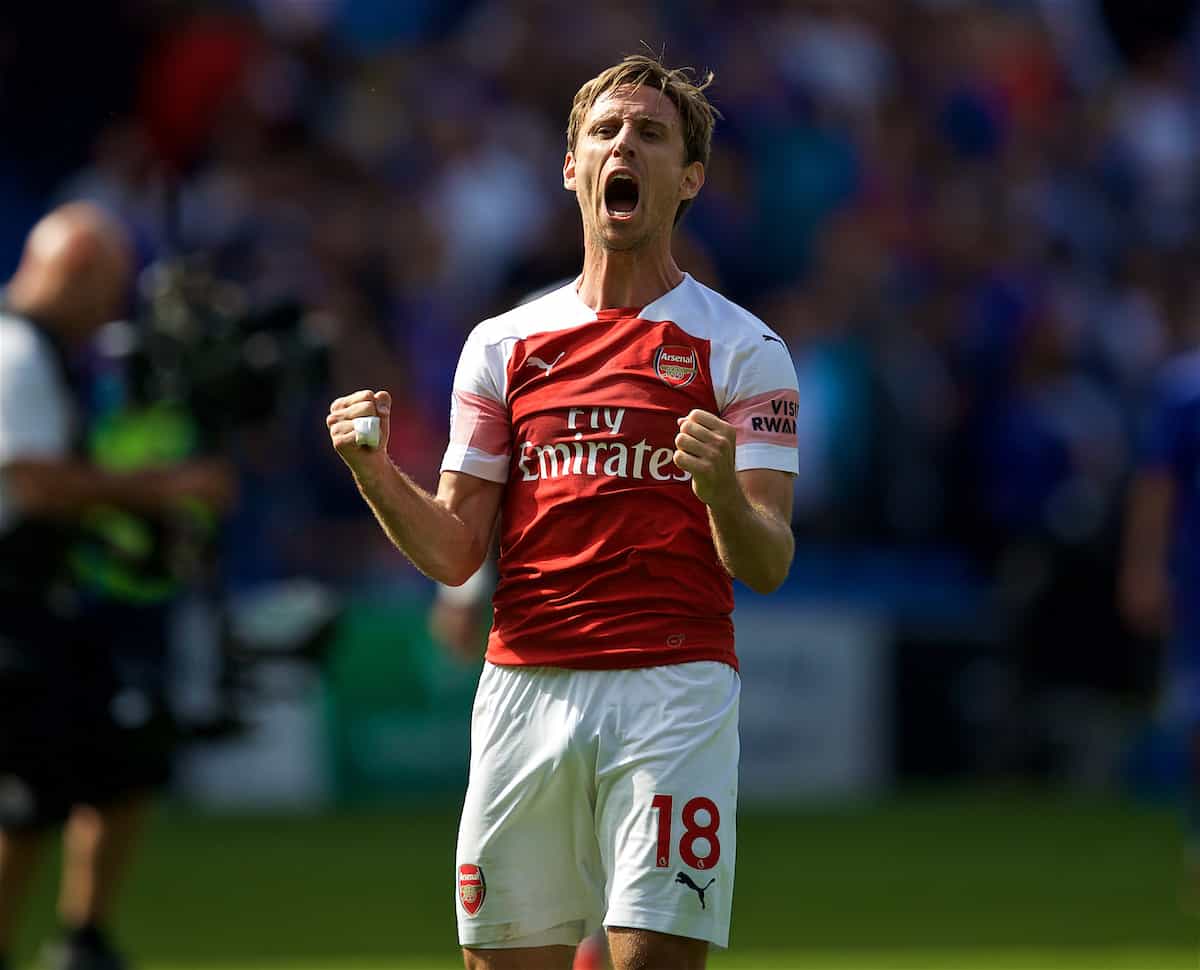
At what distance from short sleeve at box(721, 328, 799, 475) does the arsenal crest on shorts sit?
93 cm

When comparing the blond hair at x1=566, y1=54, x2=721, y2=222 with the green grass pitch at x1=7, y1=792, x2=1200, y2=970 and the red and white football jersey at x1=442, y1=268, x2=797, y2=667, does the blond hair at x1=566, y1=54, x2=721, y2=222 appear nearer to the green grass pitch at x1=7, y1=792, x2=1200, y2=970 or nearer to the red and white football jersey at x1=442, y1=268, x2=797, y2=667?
the red and white football jersey at x1=442, y1=268, x2=797, y2=667

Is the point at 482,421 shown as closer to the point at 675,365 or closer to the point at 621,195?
the point at 675,365

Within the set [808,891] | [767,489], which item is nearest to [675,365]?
[767,489]

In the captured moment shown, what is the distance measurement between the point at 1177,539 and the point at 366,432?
20.6 feet

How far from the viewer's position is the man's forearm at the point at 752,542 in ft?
13.0

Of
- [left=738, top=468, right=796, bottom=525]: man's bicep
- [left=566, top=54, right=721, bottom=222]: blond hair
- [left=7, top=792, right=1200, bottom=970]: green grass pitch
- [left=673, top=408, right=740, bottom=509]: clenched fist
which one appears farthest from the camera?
[left=7, top=792, right=1200, bottom=970]: green grass pitch

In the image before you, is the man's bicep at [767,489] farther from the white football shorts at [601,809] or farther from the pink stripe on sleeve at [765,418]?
the white football shorts at [601,809]

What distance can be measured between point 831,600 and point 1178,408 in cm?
467

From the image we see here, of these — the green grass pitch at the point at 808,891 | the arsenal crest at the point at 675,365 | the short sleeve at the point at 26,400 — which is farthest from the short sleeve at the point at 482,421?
the green grass pitch at the point at 808,891

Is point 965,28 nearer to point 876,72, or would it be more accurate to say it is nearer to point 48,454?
point 876,72

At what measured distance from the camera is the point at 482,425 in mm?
4324

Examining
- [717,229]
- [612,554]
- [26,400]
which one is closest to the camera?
[612,554]

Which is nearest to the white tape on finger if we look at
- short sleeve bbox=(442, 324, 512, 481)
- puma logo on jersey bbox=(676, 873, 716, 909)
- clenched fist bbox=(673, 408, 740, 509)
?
short sleeve bbox=(442, 324, 512, 481)

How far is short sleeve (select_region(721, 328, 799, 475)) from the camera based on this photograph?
13.7ft
